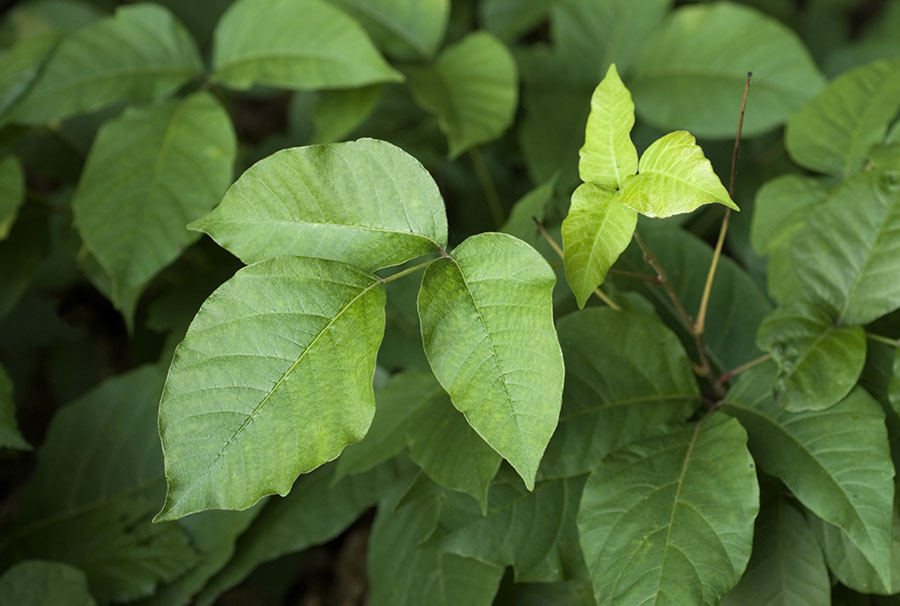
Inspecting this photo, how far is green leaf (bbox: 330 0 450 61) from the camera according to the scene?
165 cm

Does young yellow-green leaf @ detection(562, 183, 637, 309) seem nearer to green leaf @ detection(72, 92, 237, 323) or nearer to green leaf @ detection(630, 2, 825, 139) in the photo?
green leaf @ detection(72, 92, 237, 323)

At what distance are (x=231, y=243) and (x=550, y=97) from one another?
114 centimetres

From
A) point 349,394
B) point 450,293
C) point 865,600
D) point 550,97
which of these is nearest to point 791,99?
point 550,97

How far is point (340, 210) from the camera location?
805mm

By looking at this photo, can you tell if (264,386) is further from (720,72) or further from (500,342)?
(720,72)

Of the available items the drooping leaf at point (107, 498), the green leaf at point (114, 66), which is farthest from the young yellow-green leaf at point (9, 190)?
the drooping leaf at point (107, 498)

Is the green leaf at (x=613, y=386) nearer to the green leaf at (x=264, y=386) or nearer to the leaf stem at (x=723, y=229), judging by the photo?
the leaf stem at (x=723, y=229)

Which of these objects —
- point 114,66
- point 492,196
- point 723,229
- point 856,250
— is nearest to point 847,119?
point 856,250

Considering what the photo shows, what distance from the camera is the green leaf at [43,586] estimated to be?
3.78 ft

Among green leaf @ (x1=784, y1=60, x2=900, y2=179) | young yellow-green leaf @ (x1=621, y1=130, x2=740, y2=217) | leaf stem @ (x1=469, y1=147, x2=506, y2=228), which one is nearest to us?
young yellow-green leaf @ (x1=621, y1=130, x2=740, y2=217)

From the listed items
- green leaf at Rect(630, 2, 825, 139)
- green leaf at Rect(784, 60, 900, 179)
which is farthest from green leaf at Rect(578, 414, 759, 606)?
green leaf at Rect(630, 2, 825, 139)

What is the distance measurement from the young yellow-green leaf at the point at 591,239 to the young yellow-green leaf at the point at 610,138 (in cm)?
4

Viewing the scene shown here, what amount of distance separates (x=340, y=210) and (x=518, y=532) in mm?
501

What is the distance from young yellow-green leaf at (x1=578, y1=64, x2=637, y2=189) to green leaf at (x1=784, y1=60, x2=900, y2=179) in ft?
1.84
